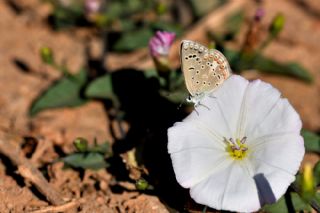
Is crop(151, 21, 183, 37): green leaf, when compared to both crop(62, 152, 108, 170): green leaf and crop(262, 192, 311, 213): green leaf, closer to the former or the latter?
crop(62, 152, 108, 170): green leaf

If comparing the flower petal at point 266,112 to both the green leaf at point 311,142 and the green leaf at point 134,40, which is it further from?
the green leaf at point 134,40

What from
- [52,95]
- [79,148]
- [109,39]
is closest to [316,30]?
[109,39]

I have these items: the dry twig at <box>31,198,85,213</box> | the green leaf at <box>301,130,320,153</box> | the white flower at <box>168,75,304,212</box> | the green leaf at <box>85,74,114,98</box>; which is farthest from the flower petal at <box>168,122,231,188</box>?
the green leaf at <box>85,74,114,98</box>

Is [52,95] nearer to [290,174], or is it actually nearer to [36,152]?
[36,152]

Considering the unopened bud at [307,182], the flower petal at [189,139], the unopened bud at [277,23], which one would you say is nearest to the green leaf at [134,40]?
the unopened bud at [277,23]

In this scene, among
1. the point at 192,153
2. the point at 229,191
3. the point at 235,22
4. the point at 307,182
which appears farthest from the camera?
the point at 235,22

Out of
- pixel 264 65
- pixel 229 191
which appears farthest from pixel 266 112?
pixel 264 65

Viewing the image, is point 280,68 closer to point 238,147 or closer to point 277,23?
point 277,23
